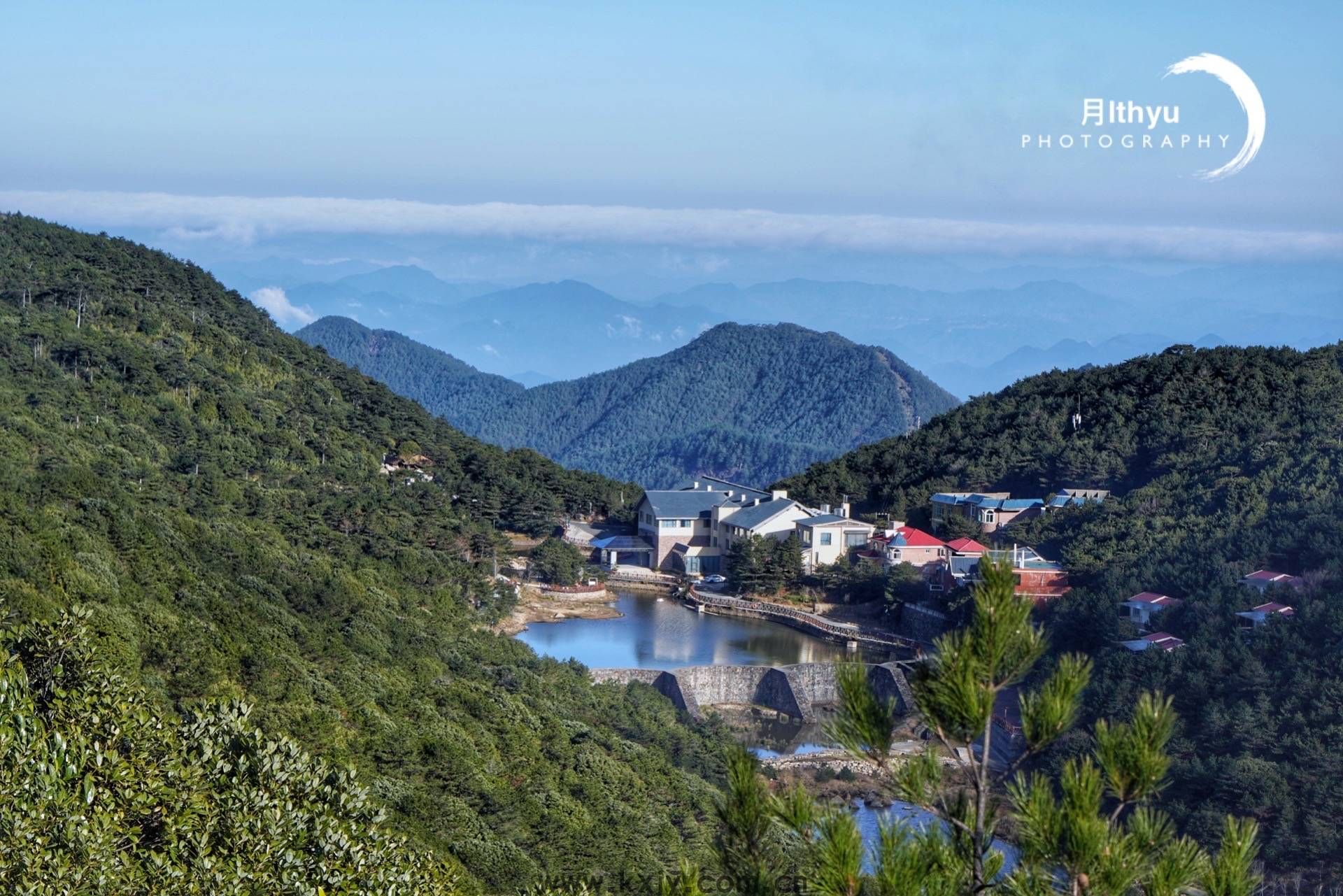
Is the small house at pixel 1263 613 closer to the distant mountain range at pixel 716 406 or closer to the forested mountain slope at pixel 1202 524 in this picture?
the forested mountain slope at pixel 1202 524

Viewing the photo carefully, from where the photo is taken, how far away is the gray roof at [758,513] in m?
24.2

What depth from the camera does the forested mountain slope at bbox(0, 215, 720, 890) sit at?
Answer: 8547mm

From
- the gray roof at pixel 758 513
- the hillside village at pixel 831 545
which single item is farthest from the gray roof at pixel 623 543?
the gray roof at pixel 758 513

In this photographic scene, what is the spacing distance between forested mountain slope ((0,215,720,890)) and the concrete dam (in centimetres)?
142

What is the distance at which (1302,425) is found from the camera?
70.0 feet

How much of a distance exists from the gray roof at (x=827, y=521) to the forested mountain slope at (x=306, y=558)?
4960 mm

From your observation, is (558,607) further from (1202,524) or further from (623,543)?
(1202,524)

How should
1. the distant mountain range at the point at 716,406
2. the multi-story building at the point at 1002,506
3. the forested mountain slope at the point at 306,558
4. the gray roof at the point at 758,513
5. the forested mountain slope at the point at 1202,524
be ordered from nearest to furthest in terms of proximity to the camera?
the forested mountain slope at the point at 306,558, the forested mountain slope at the point at 1202,524, the multi-story building at the point at 1002,506, the gray roof at the point at 758,513, the distant mountain range at the point at 716,406

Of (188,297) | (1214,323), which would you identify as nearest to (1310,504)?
(188,297)

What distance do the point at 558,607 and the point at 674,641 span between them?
260 cm

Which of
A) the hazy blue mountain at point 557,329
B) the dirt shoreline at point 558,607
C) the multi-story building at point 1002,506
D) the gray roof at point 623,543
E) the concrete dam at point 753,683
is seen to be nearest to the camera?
the concrete dam at point 753,683

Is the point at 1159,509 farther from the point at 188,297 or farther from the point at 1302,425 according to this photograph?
the point at 188,297

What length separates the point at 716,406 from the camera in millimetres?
67000

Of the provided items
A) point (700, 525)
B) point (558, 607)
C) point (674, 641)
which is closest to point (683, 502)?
point (700, 525)
